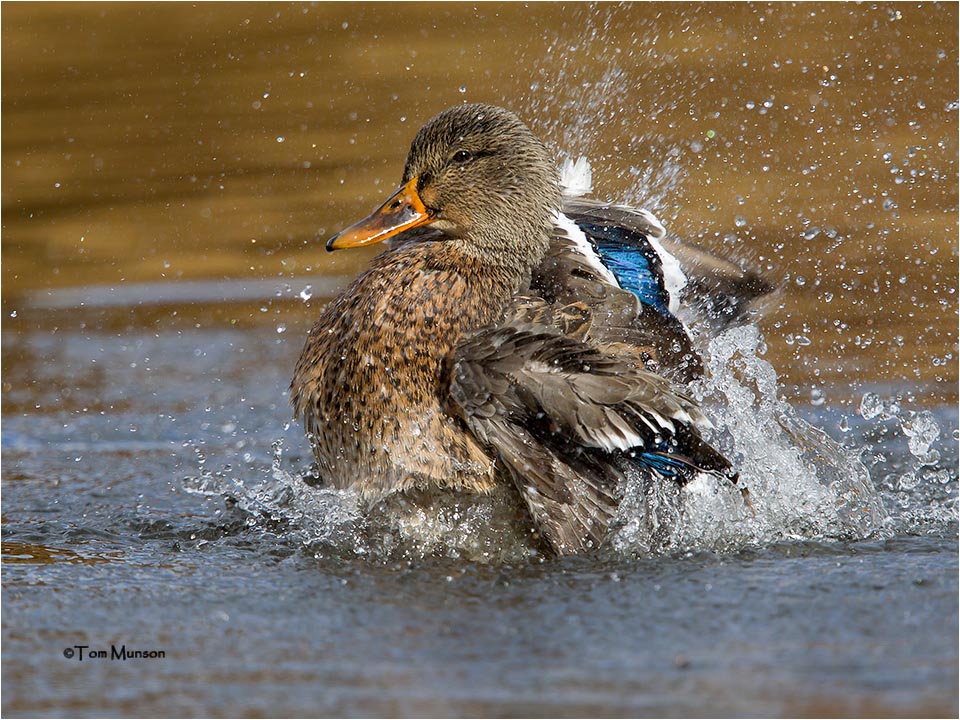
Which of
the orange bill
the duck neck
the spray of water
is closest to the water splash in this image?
the spray of water

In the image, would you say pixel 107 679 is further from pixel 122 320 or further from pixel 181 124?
pixel 181 124

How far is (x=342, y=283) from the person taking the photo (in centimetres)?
700

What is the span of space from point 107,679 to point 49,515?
160 cm

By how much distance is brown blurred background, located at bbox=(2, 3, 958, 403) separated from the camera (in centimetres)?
672

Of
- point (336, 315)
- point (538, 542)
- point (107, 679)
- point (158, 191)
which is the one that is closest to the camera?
point (107, 679)

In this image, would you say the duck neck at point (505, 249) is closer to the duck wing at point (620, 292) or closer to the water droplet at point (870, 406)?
the duck wing at point (620, 292)

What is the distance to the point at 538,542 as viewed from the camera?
12.6 feet

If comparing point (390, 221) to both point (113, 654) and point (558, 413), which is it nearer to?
point (558, 413)

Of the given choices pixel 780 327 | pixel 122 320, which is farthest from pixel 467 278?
pixel 122 320

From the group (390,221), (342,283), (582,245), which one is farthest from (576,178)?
(342,283)

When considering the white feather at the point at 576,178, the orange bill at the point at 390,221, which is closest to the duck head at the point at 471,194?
the orange bill at the point at 390,221

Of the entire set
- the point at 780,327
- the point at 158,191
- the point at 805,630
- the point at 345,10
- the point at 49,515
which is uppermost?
the point at 345,10

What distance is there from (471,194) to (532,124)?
2479 mm

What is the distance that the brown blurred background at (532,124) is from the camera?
6719 millimetres
